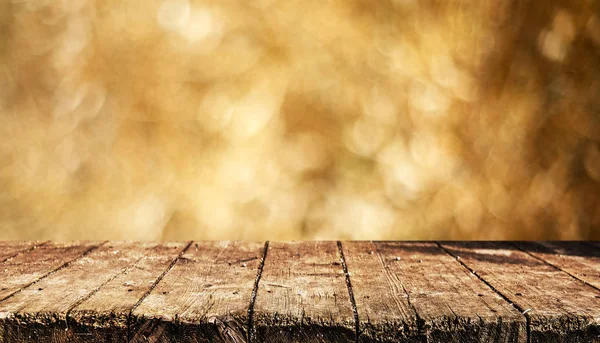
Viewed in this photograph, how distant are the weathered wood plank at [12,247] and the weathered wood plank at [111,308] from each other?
34 cm

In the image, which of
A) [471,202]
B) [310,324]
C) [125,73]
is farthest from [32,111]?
[471,202]

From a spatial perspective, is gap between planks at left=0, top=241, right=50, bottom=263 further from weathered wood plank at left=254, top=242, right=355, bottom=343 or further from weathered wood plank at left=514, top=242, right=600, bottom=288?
weathered wood plank at left=514, top=242, right=600, bottom=288

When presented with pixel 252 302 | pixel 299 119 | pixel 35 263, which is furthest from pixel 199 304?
pixel 299 119

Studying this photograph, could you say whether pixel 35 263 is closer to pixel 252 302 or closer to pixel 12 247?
pixel 12 247

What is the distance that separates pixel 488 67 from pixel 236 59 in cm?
70

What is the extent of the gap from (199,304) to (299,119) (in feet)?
2.68

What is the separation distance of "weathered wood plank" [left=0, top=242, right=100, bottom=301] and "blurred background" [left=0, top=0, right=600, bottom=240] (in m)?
0.24

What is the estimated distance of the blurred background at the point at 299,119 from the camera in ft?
5.43

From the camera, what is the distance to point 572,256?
141cm

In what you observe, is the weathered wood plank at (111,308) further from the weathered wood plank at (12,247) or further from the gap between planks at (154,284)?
the weathered wood plank at (12,247)

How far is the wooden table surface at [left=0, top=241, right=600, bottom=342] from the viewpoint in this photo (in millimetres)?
917

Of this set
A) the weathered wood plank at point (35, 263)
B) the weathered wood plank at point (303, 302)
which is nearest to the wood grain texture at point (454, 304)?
the weathered wood plank at point (303, 302)

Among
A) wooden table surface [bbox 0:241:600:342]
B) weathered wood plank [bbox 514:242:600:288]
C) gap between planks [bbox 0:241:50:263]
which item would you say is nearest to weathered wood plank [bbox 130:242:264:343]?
wooden table surface [bbox 0:241:600:342]

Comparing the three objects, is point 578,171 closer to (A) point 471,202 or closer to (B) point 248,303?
(A) point 471,202
